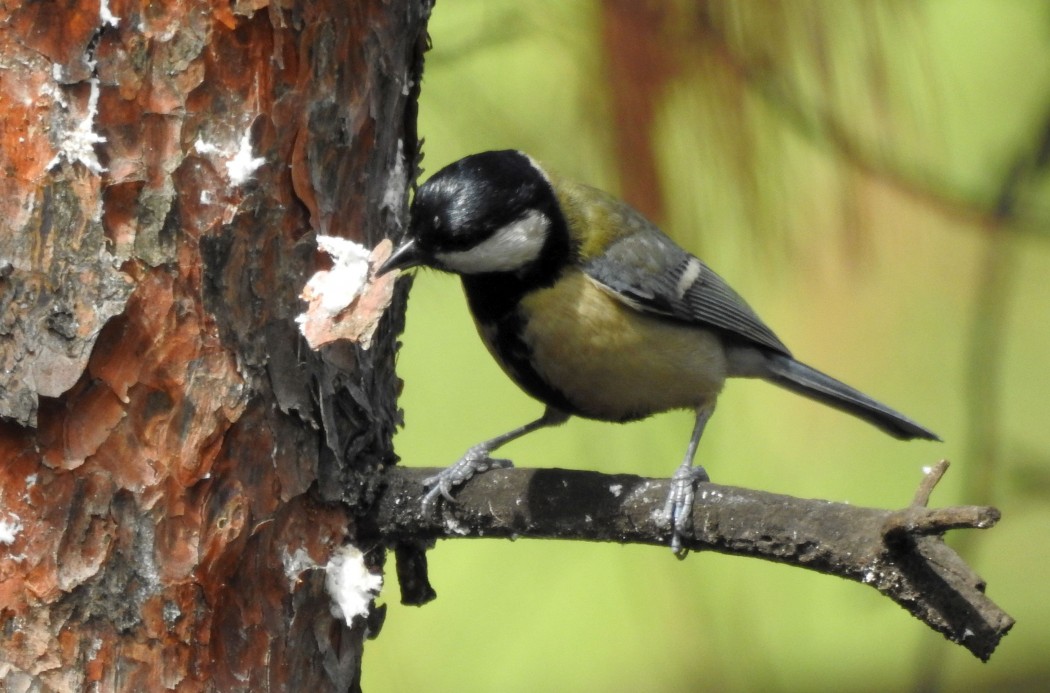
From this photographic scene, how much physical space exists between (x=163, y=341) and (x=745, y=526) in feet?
2.07

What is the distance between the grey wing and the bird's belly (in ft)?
0.07

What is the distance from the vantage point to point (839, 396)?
1867 millimetres

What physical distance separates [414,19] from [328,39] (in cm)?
18

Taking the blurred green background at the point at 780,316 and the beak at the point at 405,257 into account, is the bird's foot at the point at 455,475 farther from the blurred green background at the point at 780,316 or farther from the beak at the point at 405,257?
the blurred green background at the point at 780,316

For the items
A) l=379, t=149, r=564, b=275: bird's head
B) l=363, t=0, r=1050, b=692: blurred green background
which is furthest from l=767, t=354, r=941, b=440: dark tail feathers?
l=379, t=149, r=564, b=275: bird's head

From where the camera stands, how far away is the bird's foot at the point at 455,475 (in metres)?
1.32

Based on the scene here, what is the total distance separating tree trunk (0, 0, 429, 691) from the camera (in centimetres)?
109

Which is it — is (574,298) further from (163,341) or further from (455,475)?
(163,341)

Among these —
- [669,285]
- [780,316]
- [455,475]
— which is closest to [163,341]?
[455,475]

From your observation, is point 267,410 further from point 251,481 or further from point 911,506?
point 911,506

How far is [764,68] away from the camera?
1.62 m

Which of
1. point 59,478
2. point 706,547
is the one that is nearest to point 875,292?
point 706,547

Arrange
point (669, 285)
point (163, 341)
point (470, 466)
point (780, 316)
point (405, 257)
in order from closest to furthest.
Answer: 1. point (163, 341)
2. point (405, 257)
3. point (470, 466)
4. point (669, 285)
5. point (780, 316)

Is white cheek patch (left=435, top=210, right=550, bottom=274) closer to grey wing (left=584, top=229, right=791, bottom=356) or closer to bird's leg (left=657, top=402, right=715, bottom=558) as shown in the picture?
grey wing (left=584, top=229, right=791, bottom=356)
